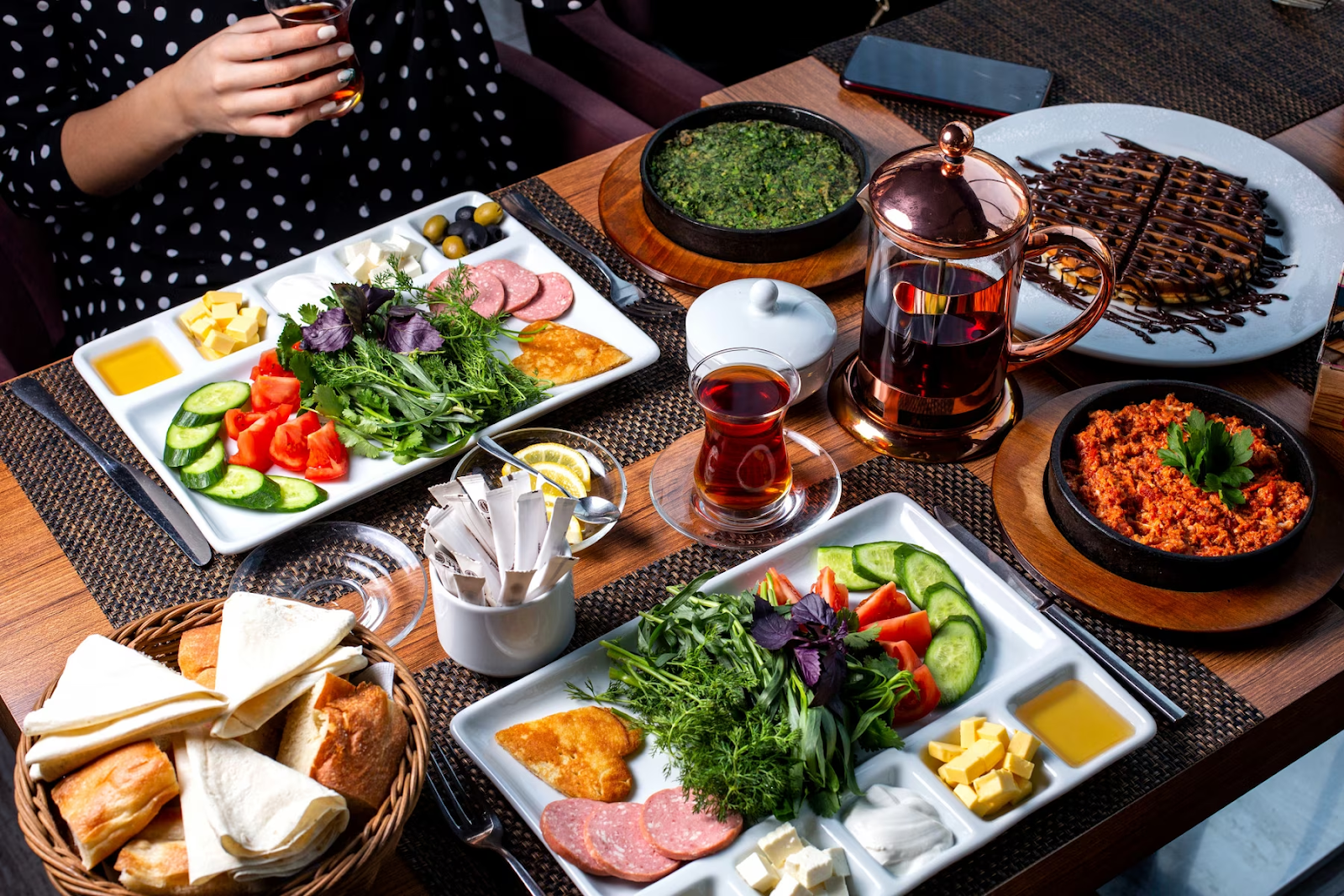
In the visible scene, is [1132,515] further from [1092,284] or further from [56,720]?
[56,720]

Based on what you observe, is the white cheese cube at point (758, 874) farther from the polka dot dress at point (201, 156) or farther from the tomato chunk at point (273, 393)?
the polka dot dress at point (201, 156)

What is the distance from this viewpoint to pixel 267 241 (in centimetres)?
220

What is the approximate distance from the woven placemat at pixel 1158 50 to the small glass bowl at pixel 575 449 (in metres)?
1.01

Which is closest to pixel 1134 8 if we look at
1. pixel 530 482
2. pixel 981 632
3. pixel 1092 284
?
pixel 1092 284

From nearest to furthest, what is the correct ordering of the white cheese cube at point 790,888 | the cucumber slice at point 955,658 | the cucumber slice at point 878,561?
the white cheese cube at point 790,888
the cucumber slice at point 955,658
the cucumber slice at point 878,561

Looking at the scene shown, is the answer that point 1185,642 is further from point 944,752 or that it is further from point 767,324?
point 767,324

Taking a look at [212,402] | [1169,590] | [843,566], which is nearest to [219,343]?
[212,402]

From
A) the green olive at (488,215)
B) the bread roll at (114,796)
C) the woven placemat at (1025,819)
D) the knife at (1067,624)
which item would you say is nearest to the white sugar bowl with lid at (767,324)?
the woven placemat at (1025,819)

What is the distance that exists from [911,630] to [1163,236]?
0.89m

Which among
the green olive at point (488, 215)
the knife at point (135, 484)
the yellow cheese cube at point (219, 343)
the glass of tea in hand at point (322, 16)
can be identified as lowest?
the knife at point (135, 484)

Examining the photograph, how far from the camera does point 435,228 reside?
6.31 feet

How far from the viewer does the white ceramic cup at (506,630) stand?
4.08 feet

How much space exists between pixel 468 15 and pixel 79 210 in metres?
0.84

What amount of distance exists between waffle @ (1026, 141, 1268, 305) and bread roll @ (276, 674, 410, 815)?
120 cm
